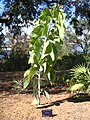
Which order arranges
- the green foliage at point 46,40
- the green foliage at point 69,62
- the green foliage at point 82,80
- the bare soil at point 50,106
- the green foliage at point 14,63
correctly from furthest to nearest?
the green foliage at point 69,62 → the green foliage at point 14,63 → the green foliage at point 82,80 → the green foliage at point 46,40 → the bare soil at point 50,106

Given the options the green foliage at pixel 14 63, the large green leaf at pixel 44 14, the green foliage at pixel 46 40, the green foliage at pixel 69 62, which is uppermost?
the large green leaf at pixel 44 14

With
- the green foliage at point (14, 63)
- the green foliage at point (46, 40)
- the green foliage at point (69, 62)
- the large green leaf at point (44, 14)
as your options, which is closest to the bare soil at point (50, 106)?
the green foliage at point (46, 40)

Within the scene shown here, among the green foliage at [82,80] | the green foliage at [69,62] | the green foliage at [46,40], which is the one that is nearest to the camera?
the green foliage at [46,40]

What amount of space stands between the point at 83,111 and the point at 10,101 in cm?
181

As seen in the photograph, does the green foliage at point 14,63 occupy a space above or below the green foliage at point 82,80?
below

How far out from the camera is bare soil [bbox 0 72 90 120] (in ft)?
19.1

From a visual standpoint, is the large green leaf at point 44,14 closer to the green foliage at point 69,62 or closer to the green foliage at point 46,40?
the green foliage at point 46,40

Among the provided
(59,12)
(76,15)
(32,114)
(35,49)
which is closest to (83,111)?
(32,114)

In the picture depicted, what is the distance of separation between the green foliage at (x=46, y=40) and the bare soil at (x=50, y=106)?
690mm

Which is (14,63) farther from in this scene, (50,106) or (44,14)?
(44,14)

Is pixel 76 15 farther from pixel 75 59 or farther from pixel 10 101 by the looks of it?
pixel 10 101

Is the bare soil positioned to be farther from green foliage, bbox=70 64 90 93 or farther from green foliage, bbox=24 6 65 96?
green foliage, bbox=24 6 65 96

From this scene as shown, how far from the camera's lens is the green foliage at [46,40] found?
243 inches

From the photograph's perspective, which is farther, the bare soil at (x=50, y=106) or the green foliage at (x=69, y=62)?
the green foliage at (x=69, y=62)
